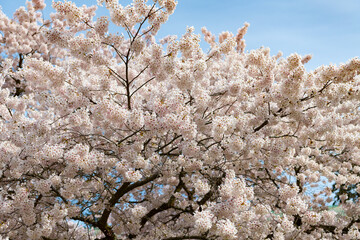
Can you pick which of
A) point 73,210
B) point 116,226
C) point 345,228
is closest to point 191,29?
point 73,210

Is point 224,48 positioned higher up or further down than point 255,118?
higher up

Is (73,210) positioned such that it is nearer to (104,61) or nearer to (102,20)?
(104,61)

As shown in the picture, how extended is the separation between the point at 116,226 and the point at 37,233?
227 centimetres

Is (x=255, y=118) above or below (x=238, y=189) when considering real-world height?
above

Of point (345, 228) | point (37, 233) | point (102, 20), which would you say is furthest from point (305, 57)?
point (37, 233)

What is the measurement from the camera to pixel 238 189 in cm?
420

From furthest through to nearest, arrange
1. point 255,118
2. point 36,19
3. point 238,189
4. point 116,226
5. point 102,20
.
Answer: point 36,19 → point 116,226 → point 255,118 → point 102,20 → point 238,189

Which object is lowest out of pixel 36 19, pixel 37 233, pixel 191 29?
pixel 37 233

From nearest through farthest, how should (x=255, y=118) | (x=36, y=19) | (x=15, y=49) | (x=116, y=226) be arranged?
1. (x=255, y=118)
2. (x=116, y=226)
3. (x=15, y=49)
4. (x=36, y=19)

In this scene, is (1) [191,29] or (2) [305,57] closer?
(1) [191,29]

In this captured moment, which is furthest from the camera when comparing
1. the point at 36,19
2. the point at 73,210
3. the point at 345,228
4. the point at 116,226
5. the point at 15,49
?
the point at 36,19

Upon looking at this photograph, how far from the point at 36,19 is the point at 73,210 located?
11975 millimetres

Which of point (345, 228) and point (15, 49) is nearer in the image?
point (345, 228)

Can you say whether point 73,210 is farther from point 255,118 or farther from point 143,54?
point 255,118
